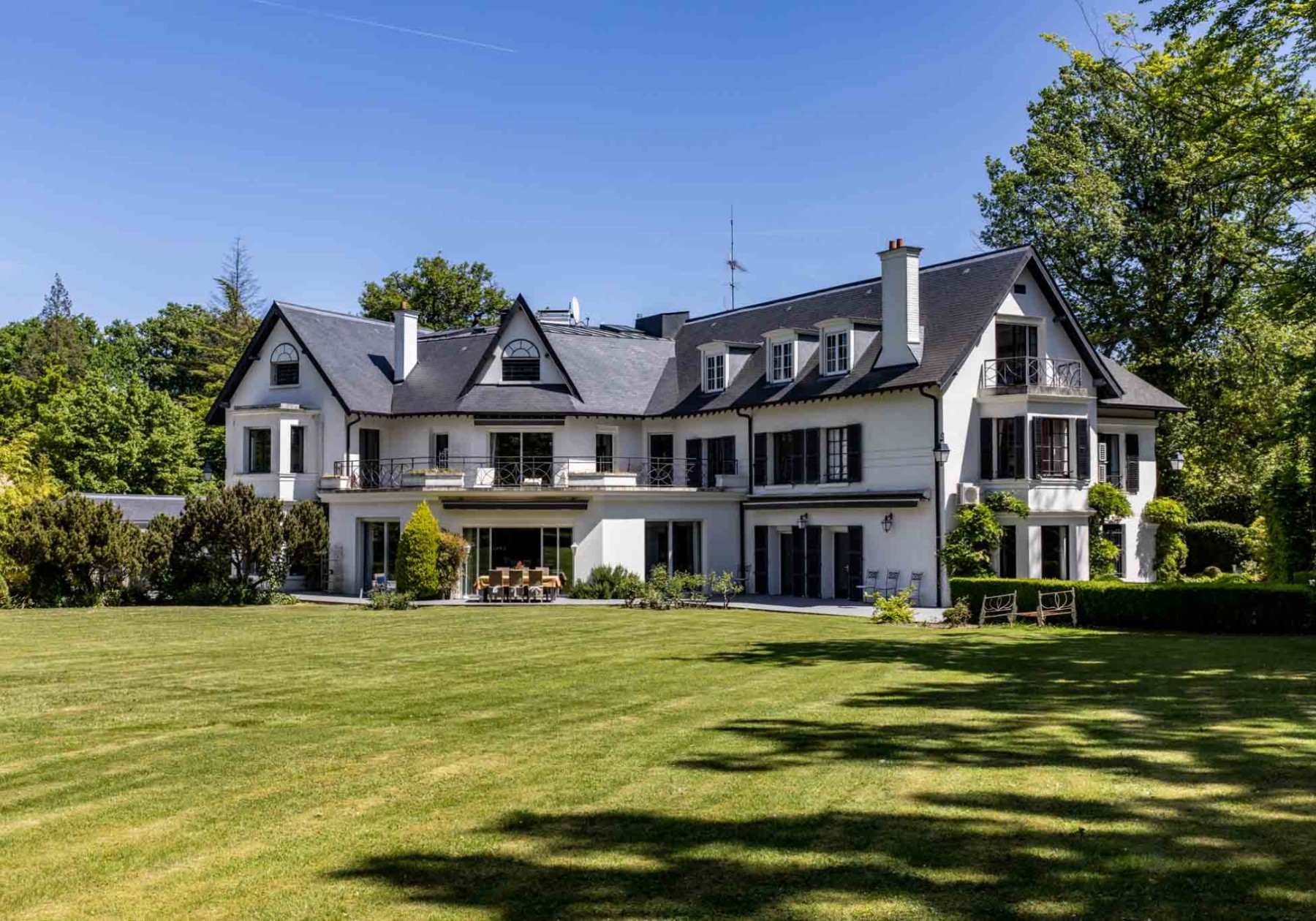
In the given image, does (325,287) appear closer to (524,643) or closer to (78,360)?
(78,360)

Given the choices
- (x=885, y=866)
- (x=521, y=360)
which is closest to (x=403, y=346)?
(x=521, y=360)

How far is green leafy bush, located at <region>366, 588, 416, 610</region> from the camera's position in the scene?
2898 centimetres

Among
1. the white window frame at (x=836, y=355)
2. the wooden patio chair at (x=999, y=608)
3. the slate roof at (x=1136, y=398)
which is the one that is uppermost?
the white window frame at (x=836, y=355)

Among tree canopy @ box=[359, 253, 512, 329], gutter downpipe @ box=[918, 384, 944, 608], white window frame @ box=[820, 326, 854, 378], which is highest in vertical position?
tree canopy @ box=[359, 253, 512, 329]

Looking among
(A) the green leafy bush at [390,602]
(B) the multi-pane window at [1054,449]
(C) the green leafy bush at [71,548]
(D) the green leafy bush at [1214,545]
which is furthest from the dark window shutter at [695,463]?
(C) the green leafy bush at [71,548]

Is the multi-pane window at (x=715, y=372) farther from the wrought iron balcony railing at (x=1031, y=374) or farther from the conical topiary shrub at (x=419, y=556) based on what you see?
the conical topiary shrub at (x=419, y=556)

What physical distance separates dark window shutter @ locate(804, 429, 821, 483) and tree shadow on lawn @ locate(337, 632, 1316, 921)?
2120 cm

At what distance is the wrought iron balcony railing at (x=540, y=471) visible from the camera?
33656 millimetres

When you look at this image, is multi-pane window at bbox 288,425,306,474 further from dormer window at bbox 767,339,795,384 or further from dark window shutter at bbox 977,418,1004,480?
dark window shutter at bbox 977,418,1004,480

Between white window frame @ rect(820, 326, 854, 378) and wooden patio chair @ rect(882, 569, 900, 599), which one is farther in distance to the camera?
white window frame @ rect(820, 326, 854, 378)

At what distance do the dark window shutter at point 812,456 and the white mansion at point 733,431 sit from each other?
96mm

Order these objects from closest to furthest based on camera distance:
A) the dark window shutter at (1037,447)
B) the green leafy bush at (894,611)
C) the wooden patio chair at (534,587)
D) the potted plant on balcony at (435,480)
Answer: the green leafy bush at (894,611) → the dark window shutter at (1037,447) → the wooden patio chair at (534,587) → the potted plant on balcony at (435,480)

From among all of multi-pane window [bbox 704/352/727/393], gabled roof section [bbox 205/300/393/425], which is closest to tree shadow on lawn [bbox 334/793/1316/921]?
multi-pane window [bbox 704/352/727/393]

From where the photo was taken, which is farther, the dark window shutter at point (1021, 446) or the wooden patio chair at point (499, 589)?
the wooden patio chair at point (499, 589)
